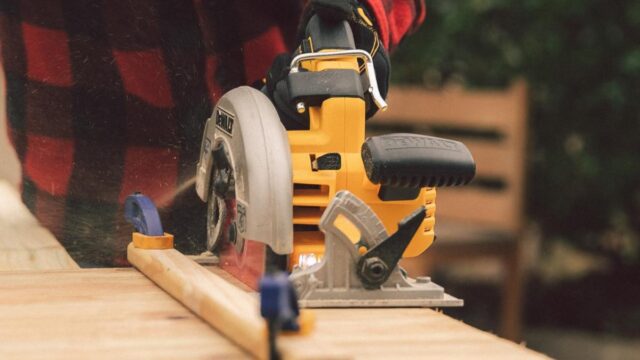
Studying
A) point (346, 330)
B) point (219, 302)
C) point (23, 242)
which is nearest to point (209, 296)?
point (219, 302)

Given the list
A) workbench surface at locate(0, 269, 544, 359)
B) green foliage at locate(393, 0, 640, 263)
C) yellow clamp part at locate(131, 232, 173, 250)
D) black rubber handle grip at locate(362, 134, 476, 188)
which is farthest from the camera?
green foliage at locate(393, 0, 640, 263)

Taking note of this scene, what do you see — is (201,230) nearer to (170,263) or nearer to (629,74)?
(170,263)

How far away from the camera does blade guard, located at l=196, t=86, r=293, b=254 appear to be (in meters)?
1.14

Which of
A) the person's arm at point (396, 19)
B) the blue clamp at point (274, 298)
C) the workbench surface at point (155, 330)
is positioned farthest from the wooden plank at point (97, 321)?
the person's arm at point (396, 19)

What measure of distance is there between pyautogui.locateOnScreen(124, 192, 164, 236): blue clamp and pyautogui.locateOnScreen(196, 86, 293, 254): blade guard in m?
0.25

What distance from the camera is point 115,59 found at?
1.64m

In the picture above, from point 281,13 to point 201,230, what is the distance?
0.38m

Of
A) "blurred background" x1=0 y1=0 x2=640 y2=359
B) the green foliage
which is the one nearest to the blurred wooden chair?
"blurred background" x1=0 y1=0 x2=640 y2=359

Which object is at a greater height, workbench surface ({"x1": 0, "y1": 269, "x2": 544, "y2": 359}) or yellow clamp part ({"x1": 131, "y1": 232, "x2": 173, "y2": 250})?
yellow clamp part ({"x1": 131, "y1": 232, "x2": 173, "y2": 250})

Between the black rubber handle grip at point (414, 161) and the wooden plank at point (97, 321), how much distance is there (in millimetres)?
246

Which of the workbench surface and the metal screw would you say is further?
the metal screw

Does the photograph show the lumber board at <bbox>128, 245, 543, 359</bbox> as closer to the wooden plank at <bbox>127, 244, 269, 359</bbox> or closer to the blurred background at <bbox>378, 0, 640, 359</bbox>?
the wooden plank at <bbox>127, 244, 269, 359</bbox>

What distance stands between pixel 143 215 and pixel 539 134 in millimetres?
2771

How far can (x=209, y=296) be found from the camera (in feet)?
3.45
